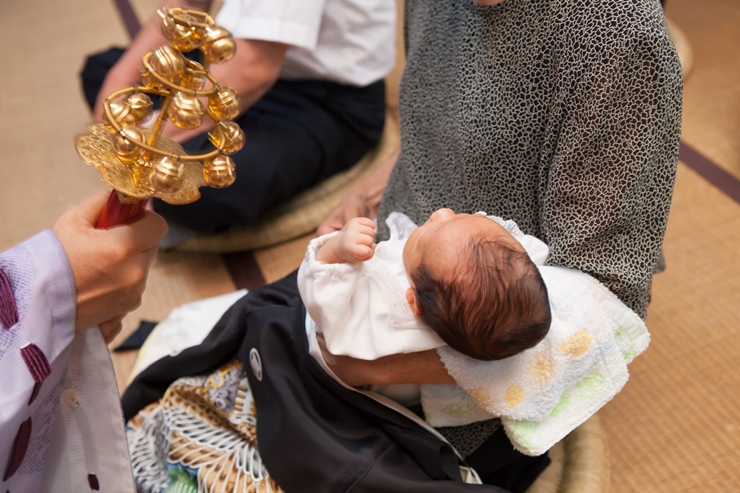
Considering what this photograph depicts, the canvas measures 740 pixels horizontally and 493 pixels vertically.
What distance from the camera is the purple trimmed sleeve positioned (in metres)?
0.70

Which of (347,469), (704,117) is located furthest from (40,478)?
(704,117)

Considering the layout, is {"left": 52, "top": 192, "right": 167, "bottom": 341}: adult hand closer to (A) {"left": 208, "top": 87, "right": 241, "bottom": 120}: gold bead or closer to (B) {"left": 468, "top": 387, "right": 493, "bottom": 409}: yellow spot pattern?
(A) {"left": 208, "top": 87, "right": 241, "bottom": 120}: gold bead

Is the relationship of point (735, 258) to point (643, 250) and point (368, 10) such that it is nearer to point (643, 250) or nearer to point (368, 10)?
point (643, 250)

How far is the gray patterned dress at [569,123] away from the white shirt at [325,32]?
48cm

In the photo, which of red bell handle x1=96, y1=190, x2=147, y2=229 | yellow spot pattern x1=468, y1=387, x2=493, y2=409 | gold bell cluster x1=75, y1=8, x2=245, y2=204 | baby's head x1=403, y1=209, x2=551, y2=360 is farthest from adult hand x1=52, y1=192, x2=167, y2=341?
yellow spot pattern x1=468, y1=387, x2=493, y2=409

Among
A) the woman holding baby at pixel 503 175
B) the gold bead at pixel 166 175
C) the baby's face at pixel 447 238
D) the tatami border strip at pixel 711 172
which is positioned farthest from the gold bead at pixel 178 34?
the tatami border strip at pixel 711 172

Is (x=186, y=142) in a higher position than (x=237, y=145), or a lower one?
lower

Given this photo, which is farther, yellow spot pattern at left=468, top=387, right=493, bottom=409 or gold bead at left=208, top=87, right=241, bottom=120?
yellow spot pattern at left=468, top=387, right=493, bottom=409

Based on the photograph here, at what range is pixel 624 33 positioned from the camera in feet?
2.46

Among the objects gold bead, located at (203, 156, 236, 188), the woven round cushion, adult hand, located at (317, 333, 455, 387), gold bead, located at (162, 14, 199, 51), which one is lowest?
the woven round cushion

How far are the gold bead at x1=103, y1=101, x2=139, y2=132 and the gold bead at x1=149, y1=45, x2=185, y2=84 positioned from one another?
0.05m

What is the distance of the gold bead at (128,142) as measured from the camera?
1.84 ft

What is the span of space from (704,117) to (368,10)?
1.20 meters

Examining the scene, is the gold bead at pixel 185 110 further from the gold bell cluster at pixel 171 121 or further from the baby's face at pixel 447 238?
the baby's face at pixel 447 238
